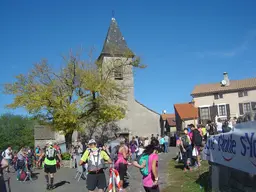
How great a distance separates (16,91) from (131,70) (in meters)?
13.7

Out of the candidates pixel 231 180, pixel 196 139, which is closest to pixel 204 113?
pixel 196 139

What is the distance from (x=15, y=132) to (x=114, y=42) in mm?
49785

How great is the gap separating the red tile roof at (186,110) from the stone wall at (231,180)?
40238 millimetres

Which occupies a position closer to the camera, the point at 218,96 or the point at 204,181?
the point at 204,181

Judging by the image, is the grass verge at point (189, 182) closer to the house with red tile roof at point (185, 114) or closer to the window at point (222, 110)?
the window at point (222, 110)

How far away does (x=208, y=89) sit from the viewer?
47531 mm

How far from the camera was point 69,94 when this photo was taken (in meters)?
28.6

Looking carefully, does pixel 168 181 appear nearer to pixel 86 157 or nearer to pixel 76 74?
pixel 86 157

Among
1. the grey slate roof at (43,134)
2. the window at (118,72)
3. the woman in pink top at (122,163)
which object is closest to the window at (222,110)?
the window at (118,72)

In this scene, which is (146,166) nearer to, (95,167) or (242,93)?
(95,167)

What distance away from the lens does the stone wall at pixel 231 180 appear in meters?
6.33

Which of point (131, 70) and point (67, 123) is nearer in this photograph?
point (67, 123)

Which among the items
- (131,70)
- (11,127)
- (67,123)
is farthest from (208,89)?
(11,127)

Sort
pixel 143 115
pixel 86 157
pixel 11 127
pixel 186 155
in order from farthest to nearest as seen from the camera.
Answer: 1. pixel 11 127
2. pixel 143 115
3. pixel 186 155
4. pixel 86 157
